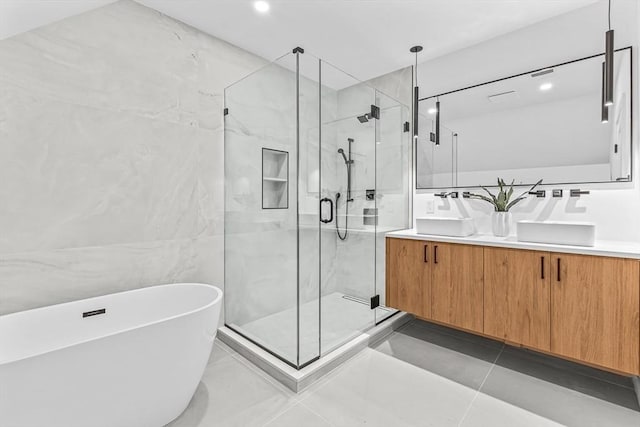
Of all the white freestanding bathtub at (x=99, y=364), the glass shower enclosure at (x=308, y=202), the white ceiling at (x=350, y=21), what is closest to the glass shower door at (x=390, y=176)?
the glass shower enclosure at (x=308, y=202)

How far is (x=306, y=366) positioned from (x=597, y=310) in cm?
175

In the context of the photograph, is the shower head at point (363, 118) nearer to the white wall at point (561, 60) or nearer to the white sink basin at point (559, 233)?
the white wall at point (561, 60)

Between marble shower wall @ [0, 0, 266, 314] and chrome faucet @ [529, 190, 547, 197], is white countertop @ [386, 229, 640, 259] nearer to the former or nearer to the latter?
chrome faucet @ [529, 190, 547, 197]

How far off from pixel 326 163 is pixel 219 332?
5.63 ft

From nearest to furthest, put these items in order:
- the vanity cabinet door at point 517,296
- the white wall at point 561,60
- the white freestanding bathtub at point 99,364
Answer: the white freestanding bathtub at point 99,364
the vanity cabinet door at point 517,296
the white wall at point 561,60

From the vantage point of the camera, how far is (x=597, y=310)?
5.25 ft

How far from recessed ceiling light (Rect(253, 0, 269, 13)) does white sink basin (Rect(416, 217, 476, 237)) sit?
2.03 m

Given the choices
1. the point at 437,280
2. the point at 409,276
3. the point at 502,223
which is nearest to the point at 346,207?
the point at 409,276

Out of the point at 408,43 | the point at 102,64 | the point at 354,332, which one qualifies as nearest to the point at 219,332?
the point at 354,332

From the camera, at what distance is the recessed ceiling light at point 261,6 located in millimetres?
2054

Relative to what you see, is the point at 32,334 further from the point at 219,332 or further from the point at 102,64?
the point at 102,64

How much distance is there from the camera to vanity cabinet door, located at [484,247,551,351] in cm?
178

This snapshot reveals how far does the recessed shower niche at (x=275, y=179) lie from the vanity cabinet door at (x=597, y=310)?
1.82 meters

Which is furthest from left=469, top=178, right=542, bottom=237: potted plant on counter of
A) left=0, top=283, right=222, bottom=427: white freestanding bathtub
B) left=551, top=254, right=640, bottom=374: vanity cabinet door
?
left=0, top=283, right=222, bottom=427: white freestanding bathtub
